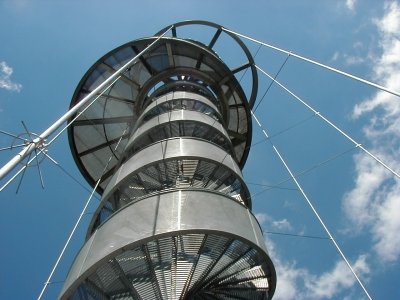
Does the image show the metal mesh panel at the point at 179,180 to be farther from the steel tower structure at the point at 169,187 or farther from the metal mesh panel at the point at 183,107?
the metal mesh panel at the point at 183,107

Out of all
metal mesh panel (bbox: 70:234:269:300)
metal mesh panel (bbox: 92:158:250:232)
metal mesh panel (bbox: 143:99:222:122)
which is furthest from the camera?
metal mesh panel (bbox: 143:99:222:122)

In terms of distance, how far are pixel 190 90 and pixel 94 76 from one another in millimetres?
4060

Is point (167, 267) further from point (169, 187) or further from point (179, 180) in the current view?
point (179, 180)

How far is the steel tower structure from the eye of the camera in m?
7.05

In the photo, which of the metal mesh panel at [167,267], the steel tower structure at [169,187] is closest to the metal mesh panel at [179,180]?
the steel tower structure at [169,187]

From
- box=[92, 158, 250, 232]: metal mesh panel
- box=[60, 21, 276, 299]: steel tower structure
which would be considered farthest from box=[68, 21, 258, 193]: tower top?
box=[92, 158, 250, 232]: metal mesh panel

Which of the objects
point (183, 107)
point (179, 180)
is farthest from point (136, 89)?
point (179, 180)

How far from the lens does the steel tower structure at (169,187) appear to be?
7.05 meters

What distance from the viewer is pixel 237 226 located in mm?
7250

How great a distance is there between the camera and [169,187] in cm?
1020

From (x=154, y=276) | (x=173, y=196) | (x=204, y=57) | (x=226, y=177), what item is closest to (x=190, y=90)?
(x=204, y=57)

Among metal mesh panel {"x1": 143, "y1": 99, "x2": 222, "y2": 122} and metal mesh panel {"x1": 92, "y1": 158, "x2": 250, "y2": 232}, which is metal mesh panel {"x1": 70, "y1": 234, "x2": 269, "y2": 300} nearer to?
metal mesh panel {"x1": 92, "y1": 158, "x2": 250, "y2": 232}

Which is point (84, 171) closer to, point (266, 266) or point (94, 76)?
point (94, 76)

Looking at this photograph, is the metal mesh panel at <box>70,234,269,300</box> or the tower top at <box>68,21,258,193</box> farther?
the tower top at <box>68,21,258,193</box>
